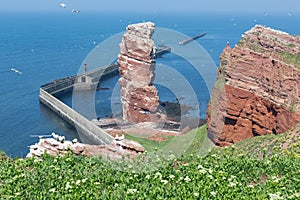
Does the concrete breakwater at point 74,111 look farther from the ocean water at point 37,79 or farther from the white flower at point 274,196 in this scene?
the white flower at point 274,196

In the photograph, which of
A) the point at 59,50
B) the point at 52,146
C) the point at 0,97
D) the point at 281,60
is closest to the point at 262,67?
the point at 281,60

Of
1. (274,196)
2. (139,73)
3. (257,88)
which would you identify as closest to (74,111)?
Result: (139,73)

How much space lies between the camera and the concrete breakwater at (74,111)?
173 ft

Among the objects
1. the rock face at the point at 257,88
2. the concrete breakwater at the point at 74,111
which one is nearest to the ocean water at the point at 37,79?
the concrete breakwater at the point at 74,111

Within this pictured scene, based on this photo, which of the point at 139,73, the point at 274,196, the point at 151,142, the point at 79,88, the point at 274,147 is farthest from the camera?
the point at 79,88

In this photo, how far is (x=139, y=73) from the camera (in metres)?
57.9

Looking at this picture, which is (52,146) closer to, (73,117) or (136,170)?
(136,170)

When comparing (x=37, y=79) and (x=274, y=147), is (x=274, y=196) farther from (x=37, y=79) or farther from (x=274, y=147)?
(x=37, y=79)

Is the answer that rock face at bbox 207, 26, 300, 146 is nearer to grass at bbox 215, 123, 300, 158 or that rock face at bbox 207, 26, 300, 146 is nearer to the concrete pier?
grass at bbox 215, 123, 300, 158

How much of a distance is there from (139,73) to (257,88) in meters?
29.3

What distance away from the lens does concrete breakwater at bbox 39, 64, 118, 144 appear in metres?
52.8

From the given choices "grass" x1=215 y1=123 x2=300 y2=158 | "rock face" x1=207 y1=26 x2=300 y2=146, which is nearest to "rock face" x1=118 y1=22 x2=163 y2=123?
"rock face" x1=207 y1=26 x2=300 y2=146

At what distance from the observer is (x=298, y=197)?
10.4 m

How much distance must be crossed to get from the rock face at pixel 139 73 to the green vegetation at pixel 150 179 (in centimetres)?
4195
